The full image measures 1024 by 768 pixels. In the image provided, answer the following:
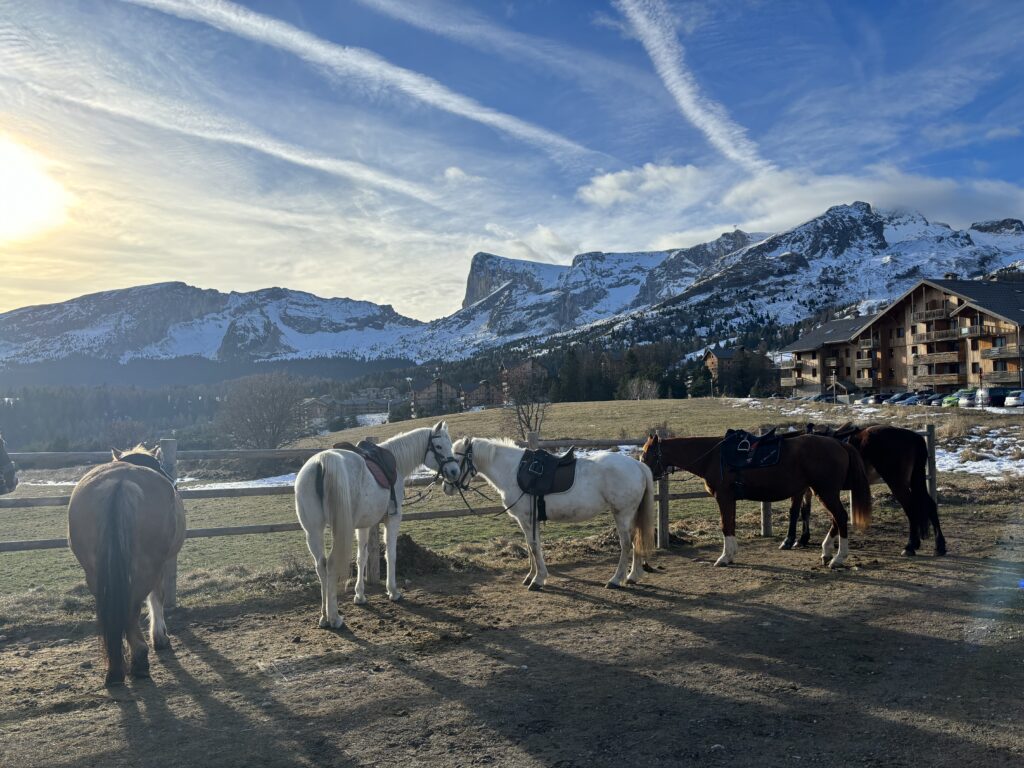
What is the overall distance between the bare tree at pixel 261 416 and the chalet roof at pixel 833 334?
51243 millimetres

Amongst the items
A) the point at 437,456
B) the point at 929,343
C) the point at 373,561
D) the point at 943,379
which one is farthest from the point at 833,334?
the point at 373,561

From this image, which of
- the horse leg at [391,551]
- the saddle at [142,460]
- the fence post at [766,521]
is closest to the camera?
the saddle at [142,460]

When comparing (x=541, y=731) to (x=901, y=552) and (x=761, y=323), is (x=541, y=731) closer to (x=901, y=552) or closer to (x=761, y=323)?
(x=901, y=552)

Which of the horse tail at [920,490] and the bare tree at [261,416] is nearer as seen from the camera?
the horse tail at [920,490]

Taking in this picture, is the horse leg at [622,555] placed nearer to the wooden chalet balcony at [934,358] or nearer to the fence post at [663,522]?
the fence post at [663,522]

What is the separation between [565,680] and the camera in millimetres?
4926

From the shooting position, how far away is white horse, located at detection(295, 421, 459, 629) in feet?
21.0

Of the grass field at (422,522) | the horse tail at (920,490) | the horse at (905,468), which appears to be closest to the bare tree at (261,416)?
the grass field at (422,522)

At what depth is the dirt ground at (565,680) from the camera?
153 inches

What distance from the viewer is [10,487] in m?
7.62

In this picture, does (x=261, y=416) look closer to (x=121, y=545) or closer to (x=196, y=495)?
(x=196, y=495)

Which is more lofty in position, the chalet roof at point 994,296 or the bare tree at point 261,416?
the chalet roof at point 994,296

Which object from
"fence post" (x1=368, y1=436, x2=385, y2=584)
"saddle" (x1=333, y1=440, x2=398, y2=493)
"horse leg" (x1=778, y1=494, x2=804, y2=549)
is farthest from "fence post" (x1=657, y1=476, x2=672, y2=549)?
"saddle" (x1=333, y1=440, x2=398, y2=493)

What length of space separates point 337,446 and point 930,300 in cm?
6244
